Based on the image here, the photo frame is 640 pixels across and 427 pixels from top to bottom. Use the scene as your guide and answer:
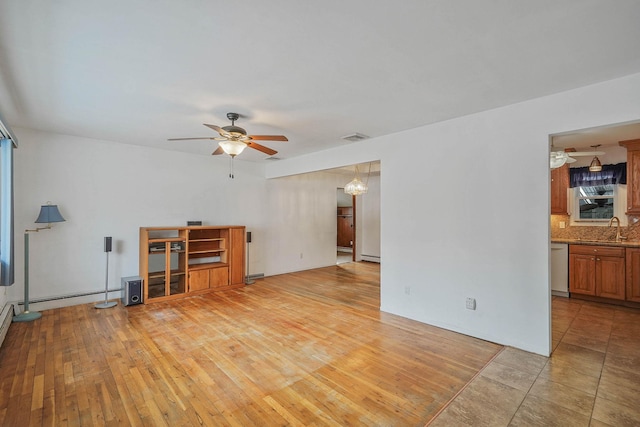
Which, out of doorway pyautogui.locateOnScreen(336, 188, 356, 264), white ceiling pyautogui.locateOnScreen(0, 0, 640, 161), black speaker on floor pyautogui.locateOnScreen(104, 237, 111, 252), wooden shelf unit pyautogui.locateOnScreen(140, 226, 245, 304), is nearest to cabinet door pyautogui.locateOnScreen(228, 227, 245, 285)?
wooden shelf unit pyautogui.locateOnScreen(140, 226, 245, 304)

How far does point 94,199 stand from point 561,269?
7914mm

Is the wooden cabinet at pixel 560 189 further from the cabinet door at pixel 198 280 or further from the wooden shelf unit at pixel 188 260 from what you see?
the cabinet door at pixel 198 280

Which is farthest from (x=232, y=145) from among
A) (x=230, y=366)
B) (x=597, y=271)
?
(x=597, y=271)

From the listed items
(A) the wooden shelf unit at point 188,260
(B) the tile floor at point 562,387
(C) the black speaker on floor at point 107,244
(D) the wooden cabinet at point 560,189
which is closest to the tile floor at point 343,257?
(A) the wooden shelf unit at point 188,260

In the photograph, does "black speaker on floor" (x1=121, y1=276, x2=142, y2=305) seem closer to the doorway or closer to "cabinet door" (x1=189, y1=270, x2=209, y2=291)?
"cabinet door" (x1=189, y1=270, x2=209, y2=291)

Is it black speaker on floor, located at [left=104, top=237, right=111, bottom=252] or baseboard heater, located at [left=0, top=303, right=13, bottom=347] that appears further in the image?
black speaker on floor, located at [left=104, top=237, right=111, bottom=252]

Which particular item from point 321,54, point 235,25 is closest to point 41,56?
point 235,25

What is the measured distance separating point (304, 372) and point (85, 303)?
4.18m

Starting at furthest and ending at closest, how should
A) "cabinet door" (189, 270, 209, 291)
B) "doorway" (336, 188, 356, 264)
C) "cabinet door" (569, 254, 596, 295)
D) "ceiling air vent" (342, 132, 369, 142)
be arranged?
"doorway" (336, 188, 356, 264) < "cabinet door" (189, 270, 209, 291) < "cabinet door" (569, 254, 596, 295) < "ceiling air vent" (342, 132, 369, 142)

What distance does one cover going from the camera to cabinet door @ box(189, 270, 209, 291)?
5203mm

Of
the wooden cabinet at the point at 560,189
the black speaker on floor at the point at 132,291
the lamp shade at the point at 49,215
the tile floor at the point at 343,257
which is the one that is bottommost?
the tile floor at the point at 343,257

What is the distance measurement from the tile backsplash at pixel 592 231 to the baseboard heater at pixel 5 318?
8.33 meters

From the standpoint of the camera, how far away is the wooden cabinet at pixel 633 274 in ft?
13.9

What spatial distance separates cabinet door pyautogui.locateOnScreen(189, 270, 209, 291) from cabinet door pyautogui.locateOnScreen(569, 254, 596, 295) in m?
6.31
